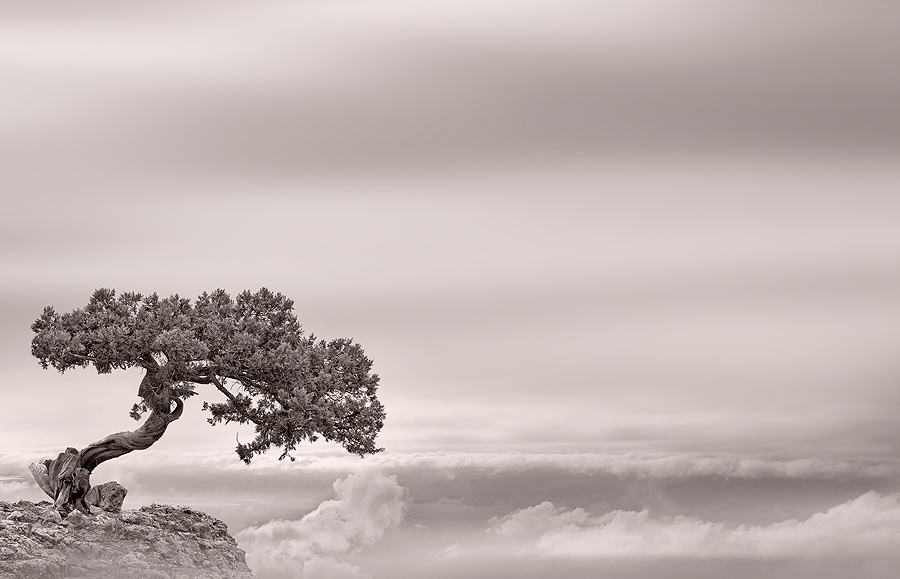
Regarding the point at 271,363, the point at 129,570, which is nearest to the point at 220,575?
the point at 129,570

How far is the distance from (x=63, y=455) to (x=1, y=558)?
4.28 meters

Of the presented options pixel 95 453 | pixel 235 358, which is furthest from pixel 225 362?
pixel 95 453

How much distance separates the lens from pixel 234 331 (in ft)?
99.4

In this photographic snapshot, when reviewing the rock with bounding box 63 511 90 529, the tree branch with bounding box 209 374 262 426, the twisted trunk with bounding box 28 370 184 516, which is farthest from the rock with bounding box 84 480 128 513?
the tree branch with bounding box 209 374 262 426

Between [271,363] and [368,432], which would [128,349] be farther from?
[368,432]

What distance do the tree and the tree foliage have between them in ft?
0.09

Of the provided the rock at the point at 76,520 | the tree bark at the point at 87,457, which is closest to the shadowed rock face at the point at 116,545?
the rock at the point at 76,520

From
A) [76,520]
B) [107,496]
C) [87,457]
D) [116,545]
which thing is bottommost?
[116,545]

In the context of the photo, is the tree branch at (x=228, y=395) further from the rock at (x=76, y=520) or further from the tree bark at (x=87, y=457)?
the rock at (x=76, y=520)

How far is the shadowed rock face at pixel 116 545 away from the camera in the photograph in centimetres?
2917

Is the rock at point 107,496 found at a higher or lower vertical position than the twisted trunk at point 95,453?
lower

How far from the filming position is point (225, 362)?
3000cm

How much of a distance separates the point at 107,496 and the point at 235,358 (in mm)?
6340

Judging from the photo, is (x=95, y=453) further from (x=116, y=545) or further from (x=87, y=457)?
(x=116, y=545)
